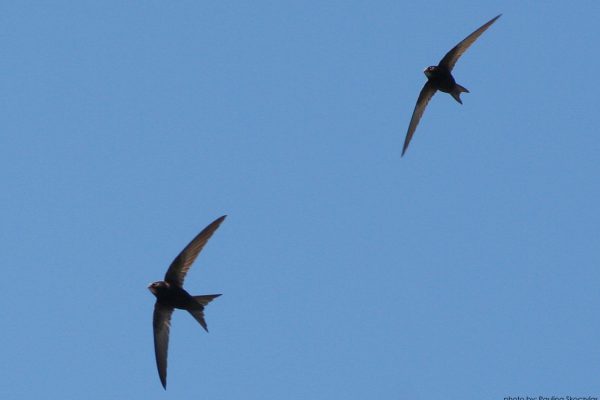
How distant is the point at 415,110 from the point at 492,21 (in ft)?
10.0

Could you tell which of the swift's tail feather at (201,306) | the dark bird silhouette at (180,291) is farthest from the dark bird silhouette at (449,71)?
the swift's tail feather at (201,306)

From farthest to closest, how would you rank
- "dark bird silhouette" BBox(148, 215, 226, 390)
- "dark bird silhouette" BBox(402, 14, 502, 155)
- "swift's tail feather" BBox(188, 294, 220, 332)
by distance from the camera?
"dark bird silhouette" BBox(402, 14, 502, 155) → "dark bird silhouette" BBox(148, 215, 226, 390) → "swift's tail feather" BBox(188, 294, 220, 332)

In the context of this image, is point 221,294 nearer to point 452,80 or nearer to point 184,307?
point 184,307

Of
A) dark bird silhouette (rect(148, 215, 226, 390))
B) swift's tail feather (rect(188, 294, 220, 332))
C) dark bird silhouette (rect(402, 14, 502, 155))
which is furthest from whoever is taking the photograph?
dark bird silhouette (rect(402, 14, 502, 155))

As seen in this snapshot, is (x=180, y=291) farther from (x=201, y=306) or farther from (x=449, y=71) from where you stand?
(x=449, y=71)

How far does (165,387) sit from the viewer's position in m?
19.2

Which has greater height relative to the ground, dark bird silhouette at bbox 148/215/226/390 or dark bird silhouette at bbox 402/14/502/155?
dark bird silhouette at bbox 402/14/502/155

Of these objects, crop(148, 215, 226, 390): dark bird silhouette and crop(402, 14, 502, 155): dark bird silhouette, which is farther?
crop(402, 14, 502, 155): dark bird silhouette

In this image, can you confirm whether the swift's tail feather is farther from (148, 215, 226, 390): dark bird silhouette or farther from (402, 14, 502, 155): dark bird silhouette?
(402, 14, 502, 155): dark bird silhouette

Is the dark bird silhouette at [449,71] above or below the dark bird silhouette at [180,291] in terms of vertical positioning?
above

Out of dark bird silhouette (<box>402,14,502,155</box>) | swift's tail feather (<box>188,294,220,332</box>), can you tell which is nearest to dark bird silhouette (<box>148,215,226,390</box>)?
swift's tail feather (<box>188,294,220,332</box>)

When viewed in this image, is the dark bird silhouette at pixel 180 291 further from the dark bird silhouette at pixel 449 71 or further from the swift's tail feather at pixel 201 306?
the dark bird silhouette at pixel 449 71

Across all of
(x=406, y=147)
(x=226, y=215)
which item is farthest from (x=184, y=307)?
(x=406, y=147)

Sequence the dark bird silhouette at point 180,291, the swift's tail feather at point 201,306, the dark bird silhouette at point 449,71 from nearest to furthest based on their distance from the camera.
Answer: the swift's tail feather at point 201,306 → the dark bird silhouette at point 180,291 → the dark bird silhouette at point 449,71
